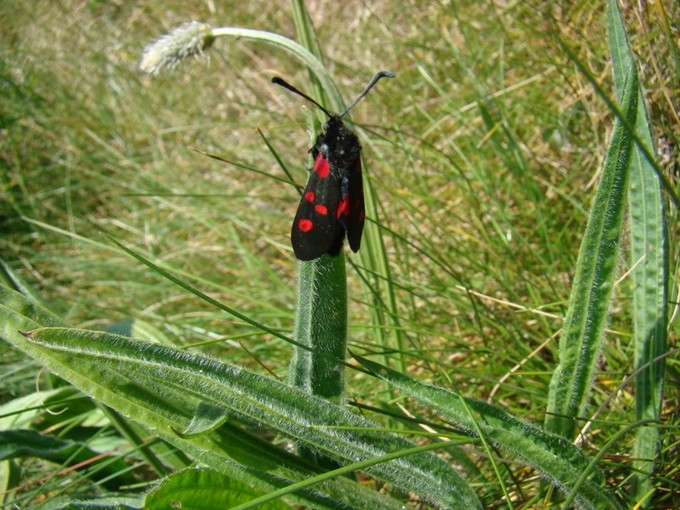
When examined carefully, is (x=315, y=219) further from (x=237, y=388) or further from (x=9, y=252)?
(x=9, y=252)

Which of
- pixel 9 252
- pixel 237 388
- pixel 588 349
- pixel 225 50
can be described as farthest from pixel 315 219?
pixel 225 50

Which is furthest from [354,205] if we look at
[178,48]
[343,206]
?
[178,48]

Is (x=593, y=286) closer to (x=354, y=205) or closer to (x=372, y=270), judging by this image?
(x=354, y=205)

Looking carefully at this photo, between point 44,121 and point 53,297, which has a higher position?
point 44,121

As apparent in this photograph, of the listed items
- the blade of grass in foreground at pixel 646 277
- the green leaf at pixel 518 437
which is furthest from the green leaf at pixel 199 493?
the blade of grass in foreground at pixel 646 277

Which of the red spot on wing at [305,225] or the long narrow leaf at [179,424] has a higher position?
the red spot on wing at [305,225]

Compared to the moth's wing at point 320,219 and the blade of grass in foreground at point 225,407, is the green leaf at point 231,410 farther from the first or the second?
the moth's wing at point 320,219

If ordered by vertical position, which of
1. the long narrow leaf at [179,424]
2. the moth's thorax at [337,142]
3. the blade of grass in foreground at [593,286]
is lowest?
the long narrow leaf at [179,424]
